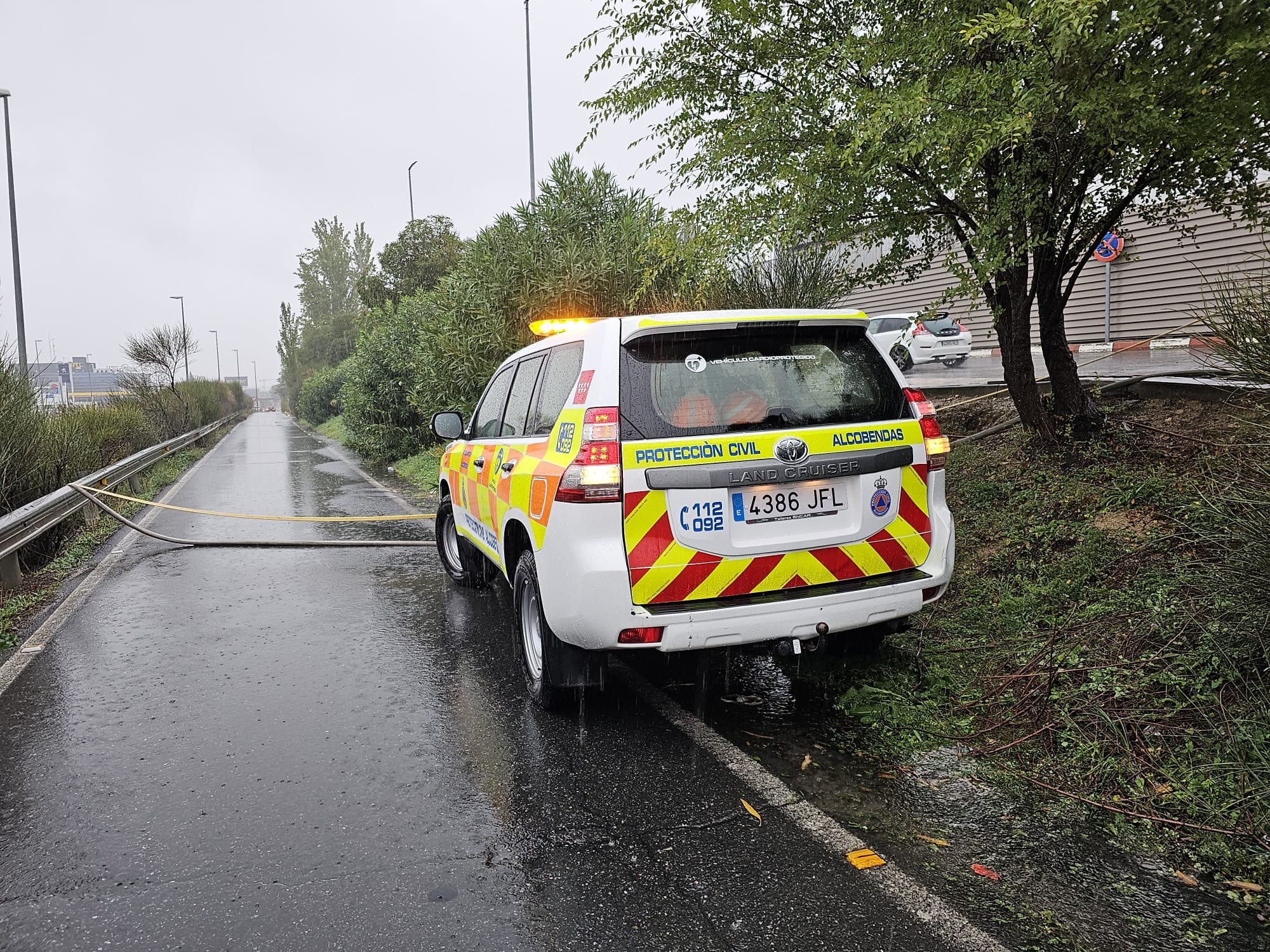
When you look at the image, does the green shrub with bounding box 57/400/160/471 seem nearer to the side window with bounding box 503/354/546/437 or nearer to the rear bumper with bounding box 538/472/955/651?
the side window with bounding box 503/354/546/437

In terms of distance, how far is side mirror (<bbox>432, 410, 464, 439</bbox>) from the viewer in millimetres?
6488

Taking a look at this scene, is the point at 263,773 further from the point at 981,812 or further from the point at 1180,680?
the point at 1180,680

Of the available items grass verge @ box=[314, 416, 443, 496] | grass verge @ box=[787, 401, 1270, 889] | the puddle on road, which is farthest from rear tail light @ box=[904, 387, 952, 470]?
grass verge @ box=[314, 416, 443, 496]

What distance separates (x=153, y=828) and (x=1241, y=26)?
20.0 ft

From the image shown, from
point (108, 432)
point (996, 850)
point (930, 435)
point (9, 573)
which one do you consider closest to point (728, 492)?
point (930, 435)

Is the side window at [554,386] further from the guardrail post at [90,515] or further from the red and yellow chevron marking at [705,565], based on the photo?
the guardrail post at [90,515]

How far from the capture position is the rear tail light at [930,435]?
405 centimetres

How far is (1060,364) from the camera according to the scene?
23.0 feet

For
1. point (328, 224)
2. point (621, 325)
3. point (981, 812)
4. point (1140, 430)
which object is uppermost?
point (328, 224)

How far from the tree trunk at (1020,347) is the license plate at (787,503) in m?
3.90

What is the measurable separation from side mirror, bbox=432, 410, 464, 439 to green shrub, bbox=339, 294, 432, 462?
14.1 m

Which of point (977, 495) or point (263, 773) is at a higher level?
point (977, 495)

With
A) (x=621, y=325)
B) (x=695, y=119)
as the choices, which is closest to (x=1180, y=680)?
(x=621, y=325)

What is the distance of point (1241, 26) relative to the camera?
4.38 meters
